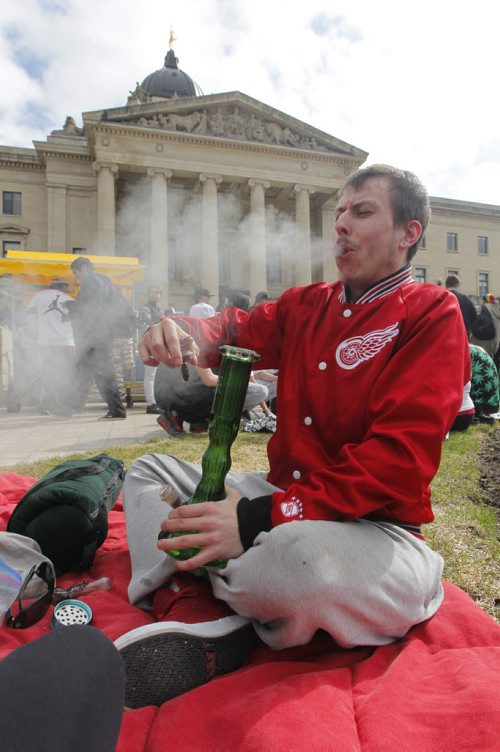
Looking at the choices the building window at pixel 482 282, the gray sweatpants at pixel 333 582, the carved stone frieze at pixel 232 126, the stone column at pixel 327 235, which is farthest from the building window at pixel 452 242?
the gray sweatpants at pixel 333 582

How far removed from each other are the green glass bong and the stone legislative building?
2718cm

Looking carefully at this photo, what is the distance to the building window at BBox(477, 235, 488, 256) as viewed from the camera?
4244 cm

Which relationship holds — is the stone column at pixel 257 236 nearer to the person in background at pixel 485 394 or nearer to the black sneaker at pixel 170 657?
the person in background at pixel 485 394

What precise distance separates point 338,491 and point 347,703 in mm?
441

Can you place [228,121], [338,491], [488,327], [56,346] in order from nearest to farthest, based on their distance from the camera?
1. [338,491]
2. [488,327]
3. [56,346]
4. [228,121]

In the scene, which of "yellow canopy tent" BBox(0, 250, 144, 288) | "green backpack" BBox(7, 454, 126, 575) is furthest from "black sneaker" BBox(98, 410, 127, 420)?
"green backpack" BBox(7, 454, 126, 575)

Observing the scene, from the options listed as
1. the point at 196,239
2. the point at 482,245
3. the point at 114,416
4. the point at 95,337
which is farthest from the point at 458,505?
the point at 482,245

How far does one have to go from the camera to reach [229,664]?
4.30ft

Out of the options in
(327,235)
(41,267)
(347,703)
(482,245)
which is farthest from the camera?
(482,245)

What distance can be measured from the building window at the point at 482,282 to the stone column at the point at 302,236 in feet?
60.1

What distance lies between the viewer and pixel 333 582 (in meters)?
1.17

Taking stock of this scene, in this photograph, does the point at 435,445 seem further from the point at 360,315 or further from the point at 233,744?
the point at 233,744

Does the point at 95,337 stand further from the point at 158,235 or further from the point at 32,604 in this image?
the point at 158,235

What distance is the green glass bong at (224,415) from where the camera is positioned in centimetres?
126
